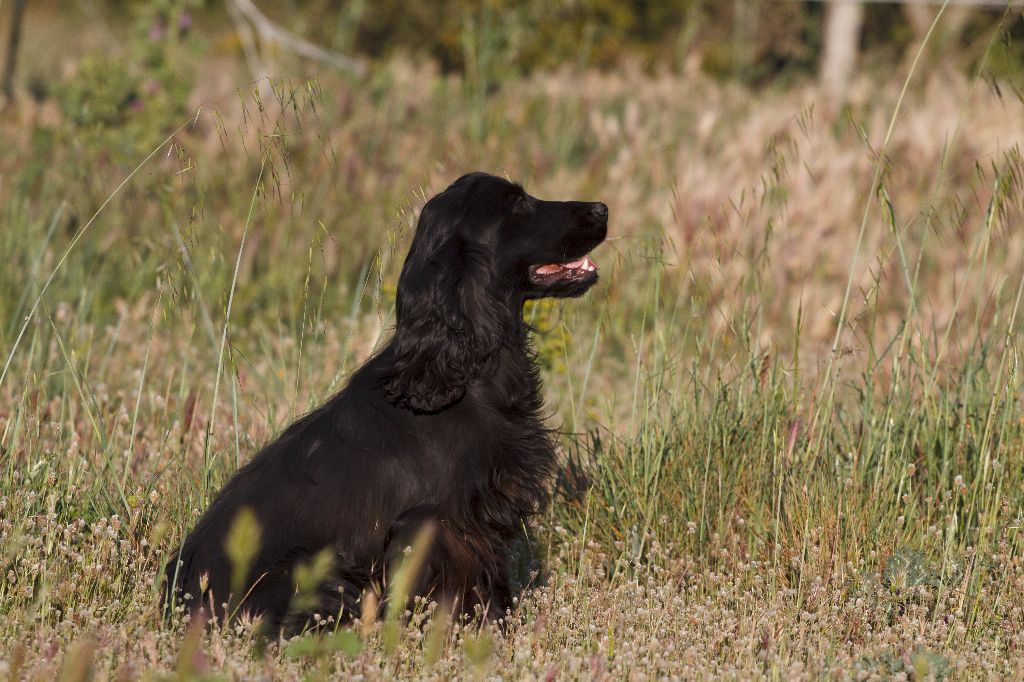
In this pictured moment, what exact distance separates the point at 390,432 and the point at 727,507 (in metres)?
1.26

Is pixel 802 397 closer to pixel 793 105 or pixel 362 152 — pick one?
pixel 362 152

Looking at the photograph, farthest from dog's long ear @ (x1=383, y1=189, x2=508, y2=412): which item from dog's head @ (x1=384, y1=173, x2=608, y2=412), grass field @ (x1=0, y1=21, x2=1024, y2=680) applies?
grass field @ (x1=0, y1=21, x2=1024, y2=680)

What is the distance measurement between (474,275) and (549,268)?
295 millimetres

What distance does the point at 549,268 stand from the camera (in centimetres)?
381

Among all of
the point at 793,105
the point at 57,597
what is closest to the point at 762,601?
the point at 57,597

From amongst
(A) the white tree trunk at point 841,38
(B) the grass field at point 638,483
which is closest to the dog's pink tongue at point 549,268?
(B) the grass field at point 638,483

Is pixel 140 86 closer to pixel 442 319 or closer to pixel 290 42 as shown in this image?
pixel 290 42

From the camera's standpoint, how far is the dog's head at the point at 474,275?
3.50 meters

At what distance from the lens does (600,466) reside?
13.9 feet

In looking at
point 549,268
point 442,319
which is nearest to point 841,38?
point 549,268

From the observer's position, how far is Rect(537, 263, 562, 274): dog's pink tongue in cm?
379

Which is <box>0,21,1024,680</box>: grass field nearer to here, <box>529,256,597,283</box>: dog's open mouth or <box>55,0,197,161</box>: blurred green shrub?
<box>529,256,597,283</box>: dog's open mouth

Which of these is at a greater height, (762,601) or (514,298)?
(514,298)

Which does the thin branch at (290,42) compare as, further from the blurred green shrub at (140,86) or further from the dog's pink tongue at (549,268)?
the dog's pink tongue at (549,268)
